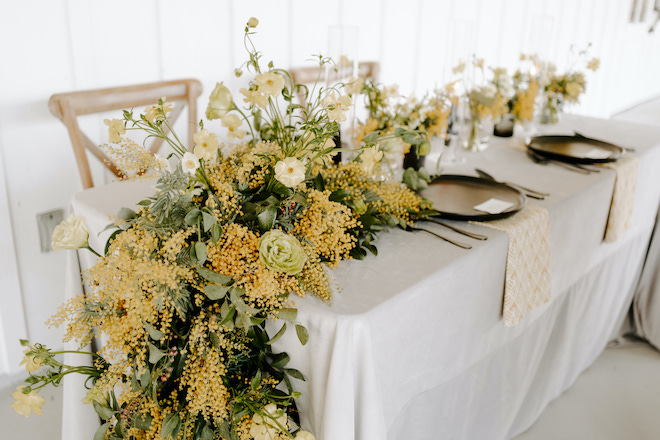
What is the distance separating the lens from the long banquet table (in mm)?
932

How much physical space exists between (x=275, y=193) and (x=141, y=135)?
1386mm

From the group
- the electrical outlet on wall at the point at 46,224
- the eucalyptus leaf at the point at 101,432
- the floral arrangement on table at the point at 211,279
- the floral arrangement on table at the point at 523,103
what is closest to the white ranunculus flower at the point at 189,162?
the floral arrangement on table at the point at 211,279

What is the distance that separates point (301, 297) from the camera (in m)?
0.94

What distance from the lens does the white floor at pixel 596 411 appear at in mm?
1697

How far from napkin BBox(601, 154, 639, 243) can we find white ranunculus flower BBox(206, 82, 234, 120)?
4.13 feet

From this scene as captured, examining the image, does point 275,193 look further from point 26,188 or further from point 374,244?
point 26,188

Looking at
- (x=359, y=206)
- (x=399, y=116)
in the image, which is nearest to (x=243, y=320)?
(x=359, y=206)

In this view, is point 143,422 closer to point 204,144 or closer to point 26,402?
point 26,402

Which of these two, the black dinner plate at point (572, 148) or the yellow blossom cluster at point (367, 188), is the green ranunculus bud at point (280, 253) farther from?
the black dinner plate at point (572, 148)

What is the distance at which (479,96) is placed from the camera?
176 centimetres

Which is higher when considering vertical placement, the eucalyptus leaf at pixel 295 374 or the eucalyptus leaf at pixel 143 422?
the eucalyptus leaf at pixel 295 374

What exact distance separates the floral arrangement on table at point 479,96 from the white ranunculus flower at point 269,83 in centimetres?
92

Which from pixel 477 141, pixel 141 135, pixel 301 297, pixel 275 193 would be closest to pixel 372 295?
pixel 301 297

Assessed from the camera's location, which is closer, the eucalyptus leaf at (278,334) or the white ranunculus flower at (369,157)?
the eucalyptus leaf at (278,334)
